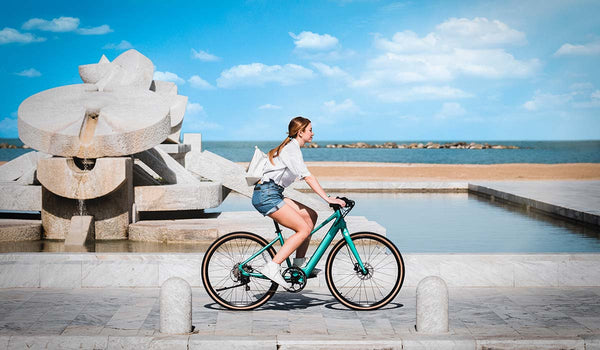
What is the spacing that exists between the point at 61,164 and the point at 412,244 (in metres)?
5.30

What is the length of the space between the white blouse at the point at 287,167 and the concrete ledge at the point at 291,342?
4.59 ft

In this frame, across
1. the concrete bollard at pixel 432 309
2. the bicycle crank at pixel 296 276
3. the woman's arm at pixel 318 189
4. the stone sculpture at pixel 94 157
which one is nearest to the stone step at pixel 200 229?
the stone sculpture at pixel 94 157

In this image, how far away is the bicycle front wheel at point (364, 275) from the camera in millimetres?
5906

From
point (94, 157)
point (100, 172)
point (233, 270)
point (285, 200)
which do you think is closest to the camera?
point (285, 200)

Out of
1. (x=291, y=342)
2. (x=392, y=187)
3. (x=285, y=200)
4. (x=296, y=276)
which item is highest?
(x=285, y=200)

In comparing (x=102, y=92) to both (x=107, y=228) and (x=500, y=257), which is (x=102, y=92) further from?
(x=500, y=257)

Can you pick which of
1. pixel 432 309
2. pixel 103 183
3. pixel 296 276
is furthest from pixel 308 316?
pixel 103 183

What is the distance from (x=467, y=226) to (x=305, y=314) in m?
6.56

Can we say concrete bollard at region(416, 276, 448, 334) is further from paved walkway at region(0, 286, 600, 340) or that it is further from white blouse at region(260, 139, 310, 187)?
white blouse at region(260, 139, 310, 187)

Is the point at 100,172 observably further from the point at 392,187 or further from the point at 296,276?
the point at 392,187

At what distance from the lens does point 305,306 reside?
620cm

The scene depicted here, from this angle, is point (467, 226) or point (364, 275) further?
point (467, 226)

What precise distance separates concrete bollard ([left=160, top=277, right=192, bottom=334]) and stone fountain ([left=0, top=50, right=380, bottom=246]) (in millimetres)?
4501

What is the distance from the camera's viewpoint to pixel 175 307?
516 cm
